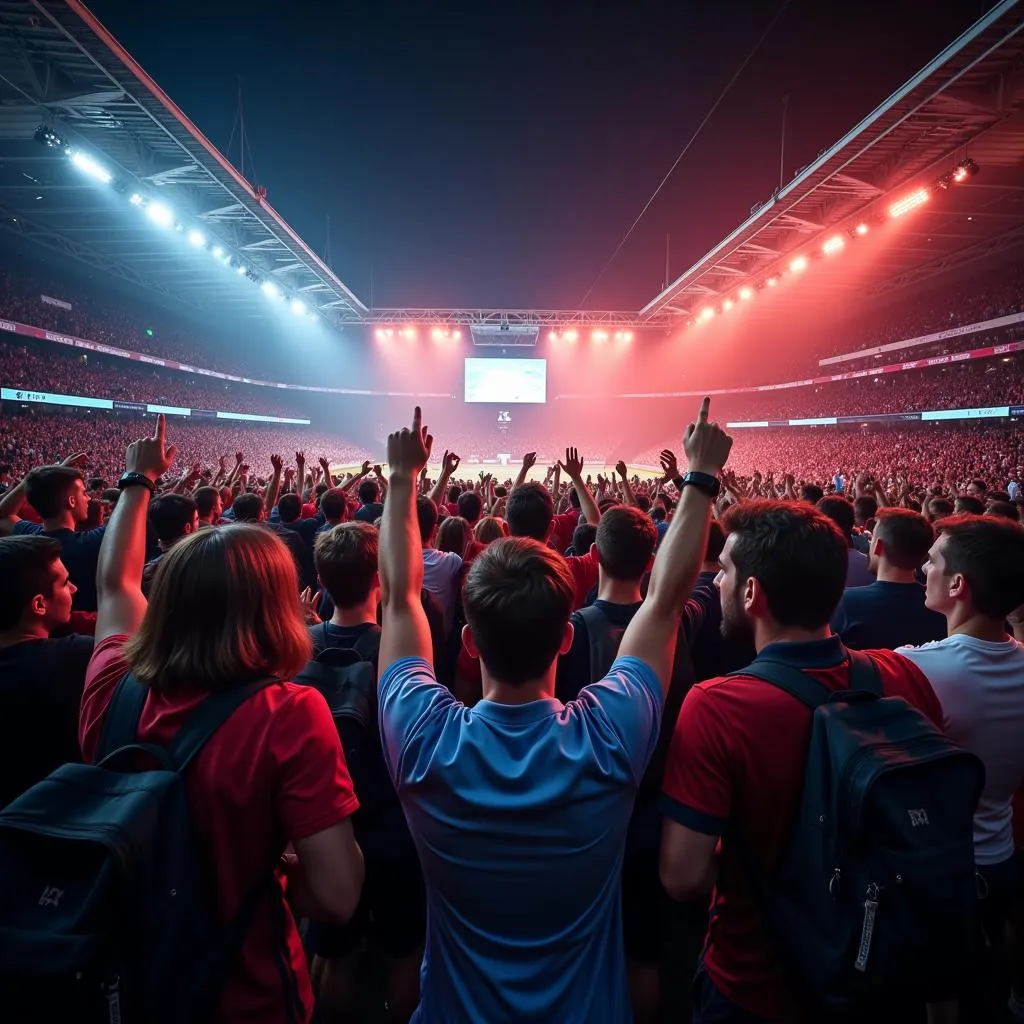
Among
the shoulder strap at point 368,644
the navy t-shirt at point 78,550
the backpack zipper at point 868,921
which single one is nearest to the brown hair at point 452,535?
the shoulder strap at point 368,644

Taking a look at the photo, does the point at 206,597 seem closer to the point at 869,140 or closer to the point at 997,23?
the point at 997,23

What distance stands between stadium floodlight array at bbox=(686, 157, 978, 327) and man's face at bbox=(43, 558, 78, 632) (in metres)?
20.5

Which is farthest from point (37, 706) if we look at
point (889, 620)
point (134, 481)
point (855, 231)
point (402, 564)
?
point (855, 231)

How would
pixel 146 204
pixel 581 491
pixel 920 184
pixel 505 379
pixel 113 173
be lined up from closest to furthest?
pixel 581 491, pixel 920 184, pixel 113 173, pixel 146 204, pixel 505 379

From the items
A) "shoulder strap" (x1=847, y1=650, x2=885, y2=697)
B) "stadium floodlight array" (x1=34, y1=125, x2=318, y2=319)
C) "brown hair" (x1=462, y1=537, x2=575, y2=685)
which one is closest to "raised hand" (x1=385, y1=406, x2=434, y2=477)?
"brown hair" (x1=462, y1=537, x2=575, y2=685)

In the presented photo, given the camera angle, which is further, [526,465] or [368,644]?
[526,465]

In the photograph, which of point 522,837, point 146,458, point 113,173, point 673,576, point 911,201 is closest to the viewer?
point 522,837

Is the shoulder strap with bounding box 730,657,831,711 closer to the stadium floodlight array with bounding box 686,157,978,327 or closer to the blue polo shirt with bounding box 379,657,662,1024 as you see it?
the blue polo shirt with bounding box 379,657,662,1024

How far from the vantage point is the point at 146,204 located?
1953cm

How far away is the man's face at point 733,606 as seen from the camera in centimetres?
174

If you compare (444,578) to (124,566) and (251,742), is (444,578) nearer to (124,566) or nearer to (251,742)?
(124,566)

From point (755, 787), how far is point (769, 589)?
1.75 feet

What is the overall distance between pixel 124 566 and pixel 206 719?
0.98 m

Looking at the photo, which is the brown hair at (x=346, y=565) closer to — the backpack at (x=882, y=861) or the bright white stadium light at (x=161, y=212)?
the backpack at (x=882, y=861)
